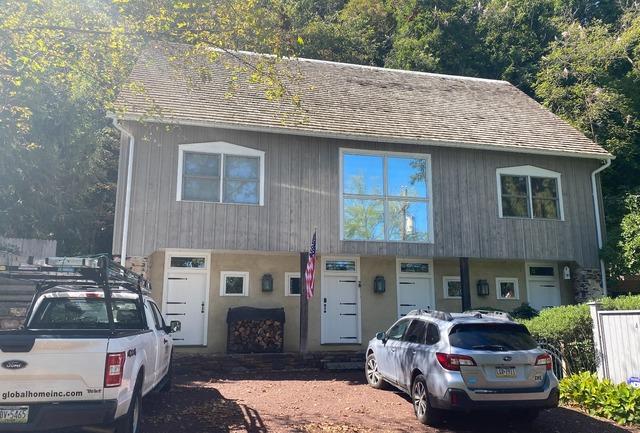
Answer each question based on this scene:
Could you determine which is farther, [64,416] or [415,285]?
[415,285]

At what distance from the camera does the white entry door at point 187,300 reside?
14016 mm

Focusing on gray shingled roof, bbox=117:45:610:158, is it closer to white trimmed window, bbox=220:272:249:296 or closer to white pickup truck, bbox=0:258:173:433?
white trimmed window, bbox=220:272:249:296

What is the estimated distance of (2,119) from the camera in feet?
43.6

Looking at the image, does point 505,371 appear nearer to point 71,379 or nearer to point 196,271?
point 71,379

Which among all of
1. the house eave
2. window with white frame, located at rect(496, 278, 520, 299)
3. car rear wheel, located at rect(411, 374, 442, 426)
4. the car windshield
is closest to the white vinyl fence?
the car windshield

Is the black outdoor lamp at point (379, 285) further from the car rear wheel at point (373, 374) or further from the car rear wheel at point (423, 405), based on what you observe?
the car rear wheel at point (423, 405)

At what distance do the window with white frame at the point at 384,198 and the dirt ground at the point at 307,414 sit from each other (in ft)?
16.7

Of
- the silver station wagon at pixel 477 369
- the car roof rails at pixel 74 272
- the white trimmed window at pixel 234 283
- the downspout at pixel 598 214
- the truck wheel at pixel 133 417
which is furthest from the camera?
the downspout at pixel 598 214

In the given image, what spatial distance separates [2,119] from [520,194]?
1484 cm

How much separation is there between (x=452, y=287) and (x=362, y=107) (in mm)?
6440

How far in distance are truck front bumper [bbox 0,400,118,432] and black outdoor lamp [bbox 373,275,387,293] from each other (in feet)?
36.4

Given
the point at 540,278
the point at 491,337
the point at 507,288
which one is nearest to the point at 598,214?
the point at 540,278

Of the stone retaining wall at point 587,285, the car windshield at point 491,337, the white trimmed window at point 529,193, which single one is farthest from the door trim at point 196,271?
the stone retaining wall at point 587,285

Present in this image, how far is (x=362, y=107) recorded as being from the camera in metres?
16.1
